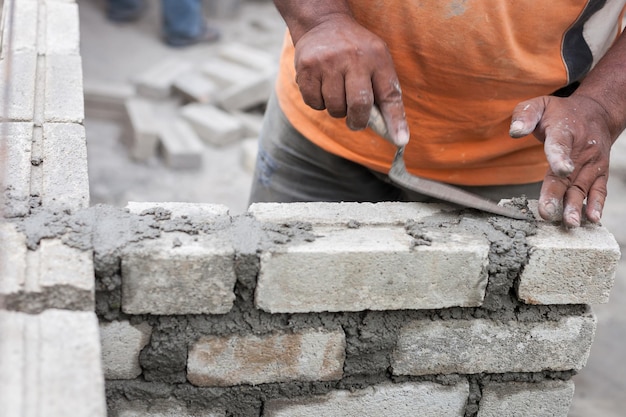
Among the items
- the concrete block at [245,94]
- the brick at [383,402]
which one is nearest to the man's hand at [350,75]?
the brick at [383,402]

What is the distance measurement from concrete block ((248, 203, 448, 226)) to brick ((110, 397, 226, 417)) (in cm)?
60

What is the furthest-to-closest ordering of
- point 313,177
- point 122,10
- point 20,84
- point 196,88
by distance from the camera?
point 122,10 → point 196,88 → point 313,177 → point 20,84

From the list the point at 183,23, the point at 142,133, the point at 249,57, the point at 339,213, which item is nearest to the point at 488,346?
the point at 339,213

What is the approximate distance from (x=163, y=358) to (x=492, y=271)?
0.97 meters

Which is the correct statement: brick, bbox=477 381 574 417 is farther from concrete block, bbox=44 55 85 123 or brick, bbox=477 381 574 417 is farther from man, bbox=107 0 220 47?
man, bbox=107 0 220 47

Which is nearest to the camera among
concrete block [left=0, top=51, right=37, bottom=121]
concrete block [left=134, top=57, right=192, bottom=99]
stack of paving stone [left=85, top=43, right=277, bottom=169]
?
concrete block [left=0, top=51, right=37, bottom=121]

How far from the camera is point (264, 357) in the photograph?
2.38m

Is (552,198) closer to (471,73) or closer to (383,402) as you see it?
(471,73)

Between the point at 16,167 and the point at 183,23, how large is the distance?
640 centimetres

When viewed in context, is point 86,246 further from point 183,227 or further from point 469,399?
point 469,399

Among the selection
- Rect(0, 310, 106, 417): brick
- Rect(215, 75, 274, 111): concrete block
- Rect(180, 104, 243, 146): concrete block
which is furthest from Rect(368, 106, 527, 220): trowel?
Rect(215, 75, 274, 111): concrete block

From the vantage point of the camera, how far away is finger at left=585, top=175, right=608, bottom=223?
7.93 feet

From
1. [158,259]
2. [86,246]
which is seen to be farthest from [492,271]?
[86,246]

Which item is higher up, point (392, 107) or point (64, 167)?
point (392, 107)
